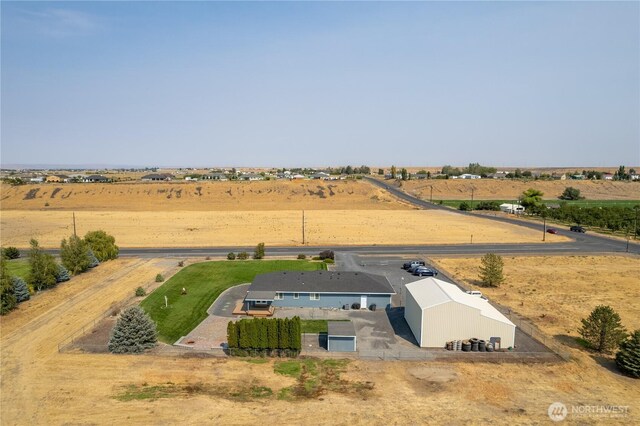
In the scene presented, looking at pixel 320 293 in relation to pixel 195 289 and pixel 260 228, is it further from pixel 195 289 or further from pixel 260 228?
pixel 260 228

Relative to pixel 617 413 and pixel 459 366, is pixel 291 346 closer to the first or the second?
pixel 459 366

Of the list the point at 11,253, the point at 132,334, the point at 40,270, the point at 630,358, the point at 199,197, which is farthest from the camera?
the point at 199,197

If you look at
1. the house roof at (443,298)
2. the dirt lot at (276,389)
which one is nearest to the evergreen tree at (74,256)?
the dirt lot at (276,389)

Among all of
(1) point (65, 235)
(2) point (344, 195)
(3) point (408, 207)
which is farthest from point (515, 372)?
(2) point (344, 195)

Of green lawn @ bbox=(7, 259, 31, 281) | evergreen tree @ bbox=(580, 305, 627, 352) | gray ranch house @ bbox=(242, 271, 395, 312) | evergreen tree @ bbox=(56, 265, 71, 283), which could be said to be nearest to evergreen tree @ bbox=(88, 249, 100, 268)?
evergreen tree @ bbox=(56, 265, 71, 283)

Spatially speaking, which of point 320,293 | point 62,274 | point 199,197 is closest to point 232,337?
point 320,293

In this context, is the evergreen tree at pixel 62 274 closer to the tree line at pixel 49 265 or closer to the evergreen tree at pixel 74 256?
the tree line at pixel 49 265
